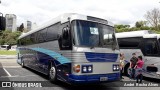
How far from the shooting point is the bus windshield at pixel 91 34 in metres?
8.95

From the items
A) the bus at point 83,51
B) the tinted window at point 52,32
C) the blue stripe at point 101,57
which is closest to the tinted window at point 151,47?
the bus at point 83,51

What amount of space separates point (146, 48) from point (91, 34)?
5497mm

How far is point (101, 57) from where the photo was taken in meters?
9.19

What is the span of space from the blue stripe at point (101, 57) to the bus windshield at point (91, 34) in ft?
1.19

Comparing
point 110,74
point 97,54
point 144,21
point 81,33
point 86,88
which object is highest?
point 144,21

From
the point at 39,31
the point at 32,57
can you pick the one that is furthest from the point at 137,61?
the point at 32,57

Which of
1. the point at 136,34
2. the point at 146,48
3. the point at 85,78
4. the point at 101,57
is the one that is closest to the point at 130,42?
the point at 136,34

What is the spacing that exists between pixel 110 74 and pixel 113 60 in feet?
1.96

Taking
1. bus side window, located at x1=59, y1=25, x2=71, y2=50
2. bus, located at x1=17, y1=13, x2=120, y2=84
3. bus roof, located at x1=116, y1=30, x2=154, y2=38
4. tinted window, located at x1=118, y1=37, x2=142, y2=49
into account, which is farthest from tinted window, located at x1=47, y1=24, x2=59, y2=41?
bus roof, located at x1=116, y1=30, x2=154, y2=38

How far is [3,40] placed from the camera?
105m

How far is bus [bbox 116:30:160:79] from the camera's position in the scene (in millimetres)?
12773

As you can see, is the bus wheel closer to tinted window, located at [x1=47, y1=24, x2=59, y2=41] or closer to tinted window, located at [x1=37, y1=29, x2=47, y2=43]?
tinted window, located at [x1=47, y1=24, x2=59, y2=41]

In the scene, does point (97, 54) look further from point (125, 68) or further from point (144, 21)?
point (144, 21)

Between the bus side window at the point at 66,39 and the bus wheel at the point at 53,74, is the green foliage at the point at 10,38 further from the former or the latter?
the bus side window at the point at 66,39
